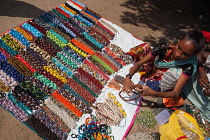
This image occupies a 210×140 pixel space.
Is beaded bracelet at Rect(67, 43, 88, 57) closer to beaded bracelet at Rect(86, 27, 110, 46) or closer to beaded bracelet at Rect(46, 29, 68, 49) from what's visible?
beaded bracelet at Rect(46, 29, 68, 49)

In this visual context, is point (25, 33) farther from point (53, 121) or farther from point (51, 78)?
point (53, 121)

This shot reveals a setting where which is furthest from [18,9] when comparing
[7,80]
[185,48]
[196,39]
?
[196,39]

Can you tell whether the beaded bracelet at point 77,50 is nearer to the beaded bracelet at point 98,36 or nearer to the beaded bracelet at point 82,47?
the beaded bracelet at point 82,47

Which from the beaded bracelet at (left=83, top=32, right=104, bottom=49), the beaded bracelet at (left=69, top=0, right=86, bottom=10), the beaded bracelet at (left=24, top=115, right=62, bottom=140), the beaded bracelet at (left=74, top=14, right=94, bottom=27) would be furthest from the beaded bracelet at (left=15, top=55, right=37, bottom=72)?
the beaded bracelet at (left=69, top=0, right=86, bottom=10)

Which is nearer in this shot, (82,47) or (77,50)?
(77,50)

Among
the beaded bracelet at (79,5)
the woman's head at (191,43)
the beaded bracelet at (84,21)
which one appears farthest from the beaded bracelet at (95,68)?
the beaded bracelet at (79,5)

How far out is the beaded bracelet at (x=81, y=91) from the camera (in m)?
3.97

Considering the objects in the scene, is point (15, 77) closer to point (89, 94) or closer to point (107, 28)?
point (89, 94)

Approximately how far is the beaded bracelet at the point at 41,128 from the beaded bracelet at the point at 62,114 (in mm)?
290

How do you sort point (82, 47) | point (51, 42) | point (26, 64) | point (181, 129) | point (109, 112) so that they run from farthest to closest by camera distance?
point (82, 47) → point (51, 42) → point (26, 64) → point (109, 112) → point (181, 129)

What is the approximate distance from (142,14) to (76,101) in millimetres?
4798

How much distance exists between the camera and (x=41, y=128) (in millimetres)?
3318

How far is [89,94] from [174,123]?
1939 millimetres

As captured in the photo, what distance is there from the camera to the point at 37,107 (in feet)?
11.7
